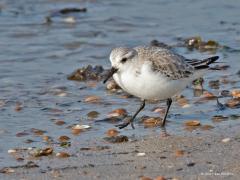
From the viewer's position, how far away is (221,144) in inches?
277

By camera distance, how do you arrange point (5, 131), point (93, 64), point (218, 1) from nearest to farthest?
point (5, 131), point (93, 64), point (218, 1)

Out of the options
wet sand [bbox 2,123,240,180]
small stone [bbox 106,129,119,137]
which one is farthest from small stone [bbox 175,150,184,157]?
small stone [bbox 106,129,119,137]

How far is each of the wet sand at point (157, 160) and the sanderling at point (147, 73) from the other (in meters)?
0.57

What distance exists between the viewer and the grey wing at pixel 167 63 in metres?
7.88

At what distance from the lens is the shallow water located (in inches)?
321

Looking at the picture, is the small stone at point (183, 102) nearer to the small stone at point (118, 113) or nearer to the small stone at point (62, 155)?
the small stone at point (118, 113)

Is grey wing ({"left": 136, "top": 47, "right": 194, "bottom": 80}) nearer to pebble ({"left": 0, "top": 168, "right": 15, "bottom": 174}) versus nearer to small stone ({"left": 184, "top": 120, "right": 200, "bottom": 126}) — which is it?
small stone ({"left": 184, "top": 120, "right": 200, "bottom": 126})

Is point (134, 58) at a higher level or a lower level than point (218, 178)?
higher

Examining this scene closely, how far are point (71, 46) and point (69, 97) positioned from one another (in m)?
2.50

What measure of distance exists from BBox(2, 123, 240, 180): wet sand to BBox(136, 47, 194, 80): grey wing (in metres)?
0.76

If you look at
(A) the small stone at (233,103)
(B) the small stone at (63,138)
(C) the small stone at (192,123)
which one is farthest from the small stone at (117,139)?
(A) the small stone at (233,103)

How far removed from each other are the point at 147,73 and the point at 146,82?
103 mm

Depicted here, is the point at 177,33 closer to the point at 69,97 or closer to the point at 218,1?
the point at 218,1

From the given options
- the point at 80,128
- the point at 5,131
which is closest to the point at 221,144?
the point at 80,128
